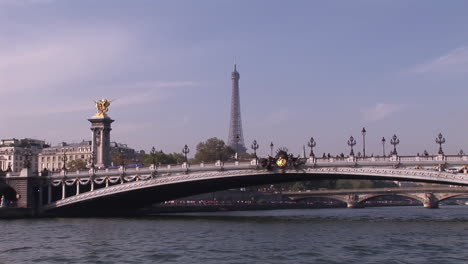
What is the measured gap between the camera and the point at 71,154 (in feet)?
513

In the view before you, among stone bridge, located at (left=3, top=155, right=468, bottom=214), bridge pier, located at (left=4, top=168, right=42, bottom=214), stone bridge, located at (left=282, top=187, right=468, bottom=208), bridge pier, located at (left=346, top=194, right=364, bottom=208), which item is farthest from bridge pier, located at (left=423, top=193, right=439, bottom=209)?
bridge pier, located at (left=4, top=168, right=42, bottom=214)

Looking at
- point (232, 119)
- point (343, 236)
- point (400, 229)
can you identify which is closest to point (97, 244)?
point (343, 236)

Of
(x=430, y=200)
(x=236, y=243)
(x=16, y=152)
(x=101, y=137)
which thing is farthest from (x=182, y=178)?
(x=16, y=152)

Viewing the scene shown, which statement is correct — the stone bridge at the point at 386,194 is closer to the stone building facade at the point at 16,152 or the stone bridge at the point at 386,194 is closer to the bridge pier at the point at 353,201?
the bridge pier at the point at 353,201

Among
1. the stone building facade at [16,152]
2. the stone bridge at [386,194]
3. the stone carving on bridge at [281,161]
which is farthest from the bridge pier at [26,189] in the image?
the stone building facade at [16,152]

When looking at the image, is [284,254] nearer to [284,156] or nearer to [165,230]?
[165,230]

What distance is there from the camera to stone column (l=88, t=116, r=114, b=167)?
7956 centimetres

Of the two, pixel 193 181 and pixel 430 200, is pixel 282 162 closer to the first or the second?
pixel 193 181

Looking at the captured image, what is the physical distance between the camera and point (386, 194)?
113312mm

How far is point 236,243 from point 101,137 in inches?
1790

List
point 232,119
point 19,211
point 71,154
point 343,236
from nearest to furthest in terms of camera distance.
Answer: point 343,236, point 19,211, point 71,154, point 232,119

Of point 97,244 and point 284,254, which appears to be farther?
point 97,244

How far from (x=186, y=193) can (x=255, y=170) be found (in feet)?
53.0

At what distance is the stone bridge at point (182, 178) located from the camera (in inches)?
2008
